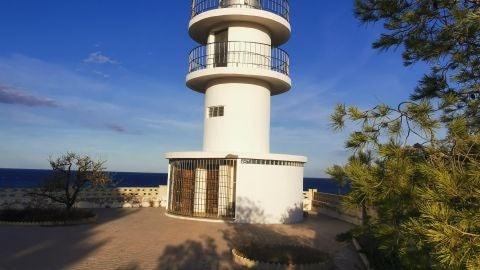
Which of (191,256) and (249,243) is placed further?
(249,243)

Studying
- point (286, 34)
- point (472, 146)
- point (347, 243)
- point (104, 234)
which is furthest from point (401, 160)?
point (286, 34)

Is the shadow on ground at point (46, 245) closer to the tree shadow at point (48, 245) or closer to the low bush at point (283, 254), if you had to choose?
the tree shadow at point (48, 245)

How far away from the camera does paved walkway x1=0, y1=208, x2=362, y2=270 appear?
9562 mm

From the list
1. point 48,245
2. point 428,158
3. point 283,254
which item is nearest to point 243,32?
point 283,254

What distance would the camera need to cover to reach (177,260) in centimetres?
998

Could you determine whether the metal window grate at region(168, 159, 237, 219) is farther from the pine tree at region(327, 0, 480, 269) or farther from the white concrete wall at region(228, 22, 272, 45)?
the pine tree at region(327, 0, 480, 269)

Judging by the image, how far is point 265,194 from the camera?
17.0 meters

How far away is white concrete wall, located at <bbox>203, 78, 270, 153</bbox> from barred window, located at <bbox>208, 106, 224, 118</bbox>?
16cm

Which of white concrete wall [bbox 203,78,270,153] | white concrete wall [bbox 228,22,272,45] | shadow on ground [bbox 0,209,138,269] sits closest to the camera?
shadow on ground [bbox 0,209,138,269]

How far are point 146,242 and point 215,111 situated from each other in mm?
7696

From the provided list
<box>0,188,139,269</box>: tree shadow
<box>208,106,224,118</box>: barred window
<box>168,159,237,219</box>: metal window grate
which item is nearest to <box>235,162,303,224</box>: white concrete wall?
<box>168,159,237,219</box>: metal window grate

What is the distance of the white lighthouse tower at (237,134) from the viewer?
16.9 m

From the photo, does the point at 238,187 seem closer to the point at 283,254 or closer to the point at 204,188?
the point at 204,188

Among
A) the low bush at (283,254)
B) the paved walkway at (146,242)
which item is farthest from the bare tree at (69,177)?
the low bush at (283,254)
